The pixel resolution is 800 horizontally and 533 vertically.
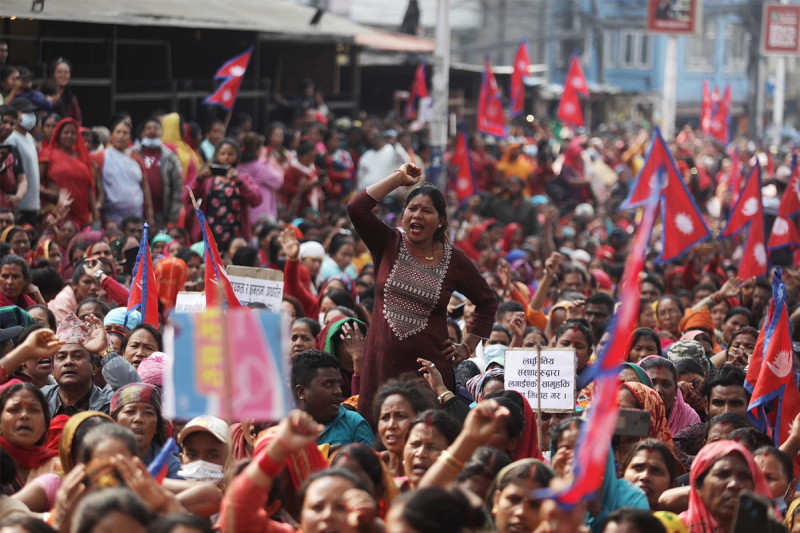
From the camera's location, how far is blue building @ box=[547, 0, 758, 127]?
139ft

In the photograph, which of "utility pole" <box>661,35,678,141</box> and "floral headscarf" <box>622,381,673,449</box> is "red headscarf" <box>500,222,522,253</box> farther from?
"utility pole" <box>661,35,678,141</box>

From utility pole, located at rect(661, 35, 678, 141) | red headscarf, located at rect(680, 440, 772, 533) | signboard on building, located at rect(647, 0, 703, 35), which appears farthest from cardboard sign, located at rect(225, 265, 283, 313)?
utility pole, located at rect(661, 35, 678, 141)

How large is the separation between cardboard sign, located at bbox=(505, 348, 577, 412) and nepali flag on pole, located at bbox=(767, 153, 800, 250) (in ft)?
17.4

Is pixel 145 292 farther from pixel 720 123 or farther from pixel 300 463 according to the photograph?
pixel 720 123

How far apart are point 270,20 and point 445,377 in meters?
9.27

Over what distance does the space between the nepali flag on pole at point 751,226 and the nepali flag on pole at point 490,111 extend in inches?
271

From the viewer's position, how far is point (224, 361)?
3.41 m

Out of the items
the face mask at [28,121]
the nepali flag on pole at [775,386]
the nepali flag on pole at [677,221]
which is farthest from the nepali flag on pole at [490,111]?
the nepali flag on pole at [775,386]

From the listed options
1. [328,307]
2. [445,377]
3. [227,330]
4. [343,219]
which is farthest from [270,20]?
[227,330]

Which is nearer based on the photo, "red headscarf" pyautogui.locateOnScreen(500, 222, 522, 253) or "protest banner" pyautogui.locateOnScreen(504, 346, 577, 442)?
"protest banner" pyautogui.locateOnScreen(504, 346, 577, 442)

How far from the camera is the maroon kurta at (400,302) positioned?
536 cm

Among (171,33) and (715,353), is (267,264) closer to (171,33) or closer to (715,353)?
(715,353)

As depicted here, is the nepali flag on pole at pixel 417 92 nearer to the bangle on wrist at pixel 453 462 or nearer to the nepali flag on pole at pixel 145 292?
the nepali flag on pole at pixel 145 292

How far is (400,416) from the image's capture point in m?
4.66
